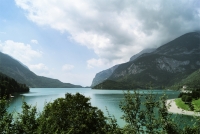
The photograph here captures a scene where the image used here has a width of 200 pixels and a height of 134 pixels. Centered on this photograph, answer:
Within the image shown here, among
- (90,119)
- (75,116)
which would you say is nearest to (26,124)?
(75,116)

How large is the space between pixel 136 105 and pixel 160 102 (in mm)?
2567

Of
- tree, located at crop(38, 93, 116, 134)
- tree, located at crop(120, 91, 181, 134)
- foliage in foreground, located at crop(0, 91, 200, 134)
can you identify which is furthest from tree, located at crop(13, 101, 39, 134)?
tree, located at crop(120, 91, 181, 134)

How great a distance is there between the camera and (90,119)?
32625 millimetres

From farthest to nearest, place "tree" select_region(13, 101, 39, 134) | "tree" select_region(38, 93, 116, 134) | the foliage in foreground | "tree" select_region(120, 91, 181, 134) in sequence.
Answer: "tree" select_region(38, 93, 116, 134) < "tree" select_region(13, 101, 39, 134) < the foliage in foreground < "tree" select_region(120, 91, 181, 134)

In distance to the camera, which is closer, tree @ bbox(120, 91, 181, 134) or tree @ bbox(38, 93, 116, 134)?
tree @ bbox(120, 91, 181, 134)

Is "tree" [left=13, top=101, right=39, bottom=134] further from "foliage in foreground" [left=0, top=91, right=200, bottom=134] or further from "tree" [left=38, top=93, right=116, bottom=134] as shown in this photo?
"tree" [left=38, top=93, right=116, bottom=134]

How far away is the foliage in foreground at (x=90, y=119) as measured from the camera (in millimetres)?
17562

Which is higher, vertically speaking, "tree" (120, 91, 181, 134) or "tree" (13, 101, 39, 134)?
"tree" (120, 91, 181, 134)

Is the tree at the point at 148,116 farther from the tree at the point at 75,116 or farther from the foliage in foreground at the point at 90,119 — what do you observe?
the tree at the point at 75,116

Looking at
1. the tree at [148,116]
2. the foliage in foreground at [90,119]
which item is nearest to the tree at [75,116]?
the foliage in foreground at [90,119]

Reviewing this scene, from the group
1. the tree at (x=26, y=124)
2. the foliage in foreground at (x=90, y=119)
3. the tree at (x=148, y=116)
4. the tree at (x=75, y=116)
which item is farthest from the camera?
the tree at (x=75, y=116)

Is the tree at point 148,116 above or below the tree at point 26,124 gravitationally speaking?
above

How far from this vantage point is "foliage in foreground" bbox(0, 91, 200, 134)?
17562 mm

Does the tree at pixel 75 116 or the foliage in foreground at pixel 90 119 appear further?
the tree at pixel 75 116
